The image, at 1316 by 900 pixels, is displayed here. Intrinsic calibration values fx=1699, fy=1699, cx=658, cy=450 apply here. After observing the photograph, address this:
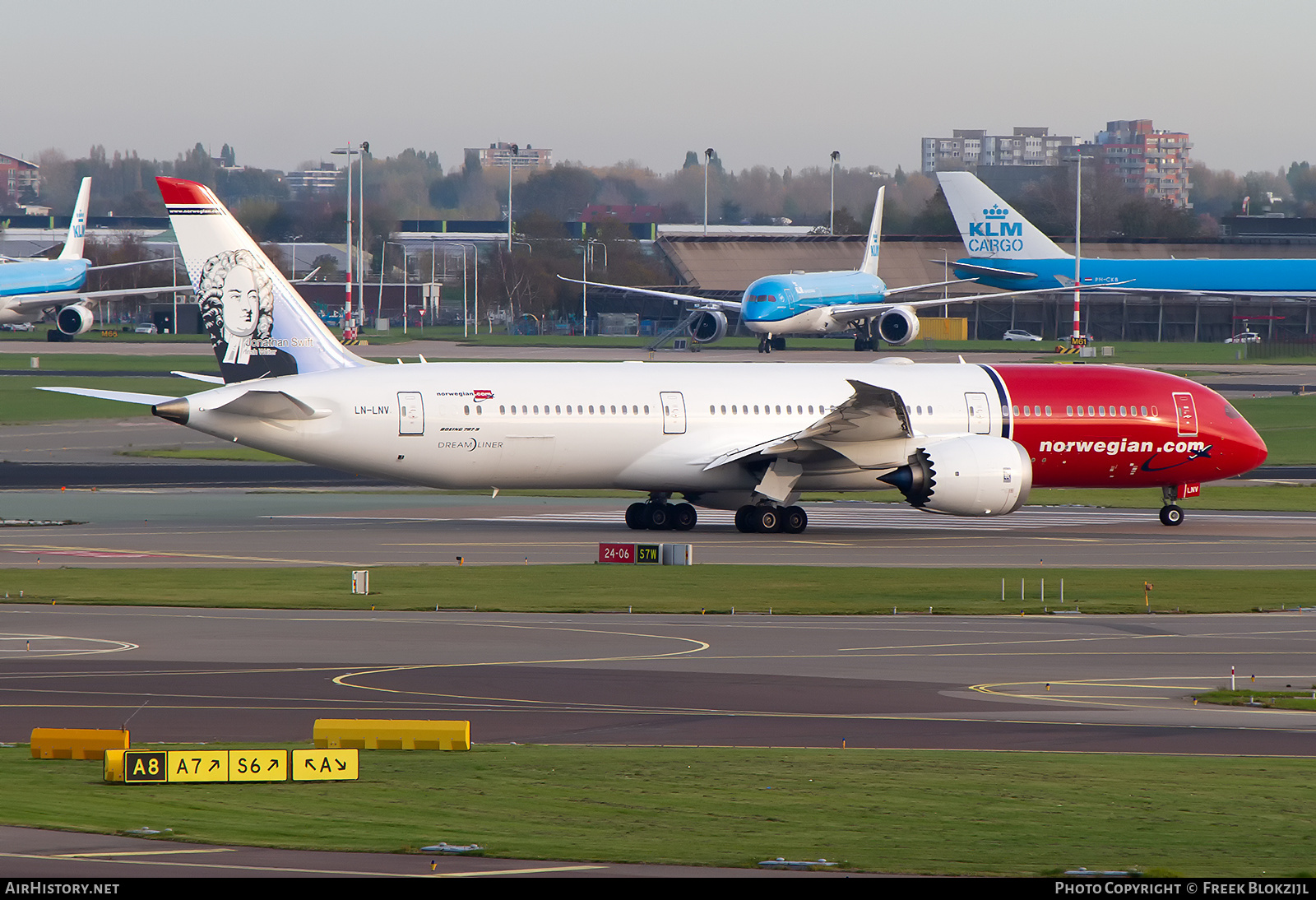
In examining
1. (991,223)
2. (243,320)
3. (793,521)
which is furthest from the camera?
(991,223)

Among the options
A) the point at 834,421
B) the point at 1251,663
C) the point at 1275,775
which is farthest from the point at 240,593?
the point at 1275,775

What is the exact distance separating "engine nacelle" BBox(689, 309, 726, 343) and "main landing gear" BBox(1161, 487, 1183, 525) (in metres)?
75.4

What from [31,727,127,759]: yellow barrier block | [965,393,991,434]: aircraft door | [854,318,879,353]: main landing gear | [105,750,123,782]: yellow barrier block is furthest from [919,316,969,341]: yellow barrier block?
[105,750,123,782]: yellow barrier block

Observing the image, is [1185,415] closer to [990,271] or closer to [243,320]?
[243,320]

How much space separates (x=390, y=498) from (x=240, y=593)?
1948 cm

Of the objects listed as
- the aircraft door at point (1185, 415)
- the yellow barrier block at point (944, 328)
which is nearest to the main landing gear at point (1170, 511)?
the aircraft door at point (1185, 415)

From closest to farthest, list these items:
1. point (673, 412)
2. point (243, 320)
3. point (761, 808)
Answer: point (761, 808), point (243, 320), point (673, 412)

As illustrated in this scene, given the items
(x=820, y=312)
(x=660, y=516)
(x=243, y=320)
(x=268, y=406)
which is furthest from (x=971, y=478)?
(x=820, y=312)

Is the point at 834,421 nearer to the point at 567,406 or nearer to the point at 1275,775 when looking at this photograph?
the point at 567,406

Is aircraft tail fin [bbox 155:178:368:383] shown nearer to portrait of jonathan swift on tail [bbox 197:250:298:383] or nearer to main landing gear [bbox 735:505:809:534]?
portrait of jonathan swift on tail [bbox 197:250:298:383]

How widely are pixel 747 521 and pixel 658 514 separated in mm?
2444

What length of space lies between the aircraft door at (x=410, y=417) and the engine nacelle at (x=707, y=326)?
79.9 m

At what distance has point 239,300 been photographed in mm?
42188

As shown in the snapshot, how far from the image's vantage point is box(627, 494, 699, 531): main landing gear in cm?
4394
